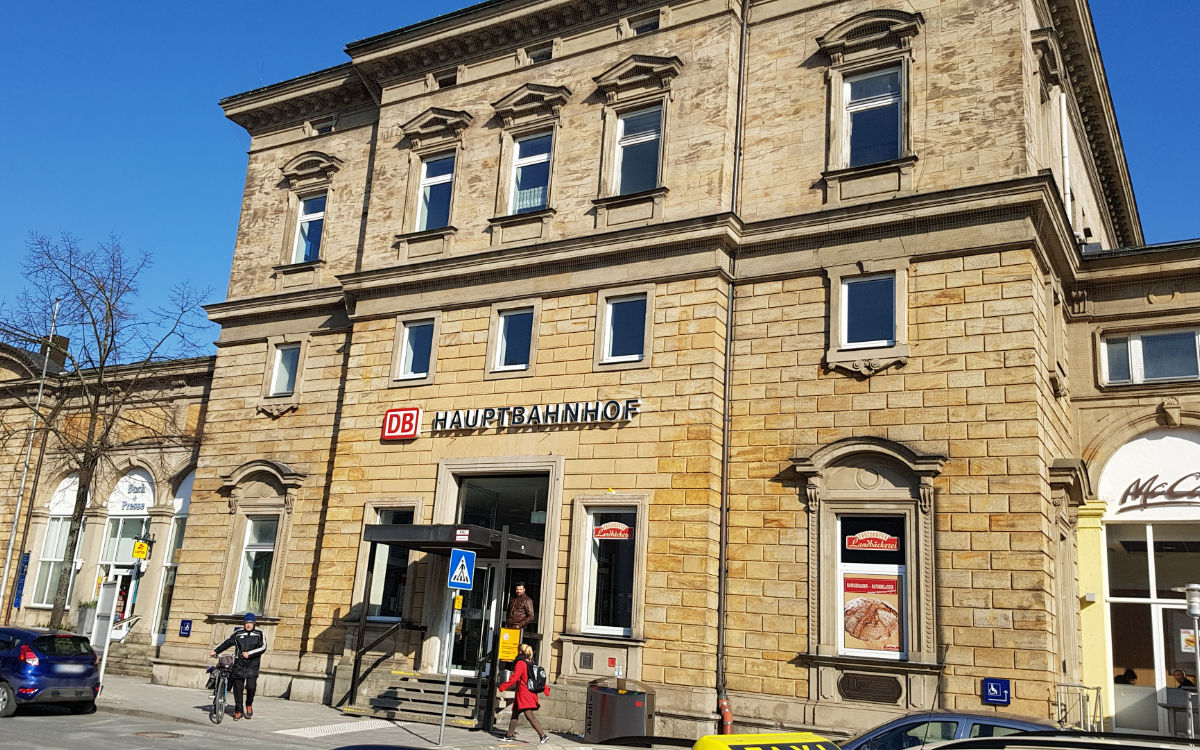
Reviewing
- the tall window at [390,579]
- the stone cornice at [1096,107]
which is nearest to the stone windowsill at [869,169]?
the stone cornice at [1096,107]

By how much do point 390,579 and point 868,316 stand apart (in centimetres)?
1143

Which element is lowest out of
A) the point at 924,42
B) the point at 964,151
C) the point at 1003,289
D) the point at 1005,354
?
→ the point at 1005,354

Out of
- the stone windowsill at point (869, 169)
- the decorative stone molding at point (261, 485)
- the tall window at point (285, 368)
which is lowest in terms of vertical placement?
the decorative stone molding at point (261, 485)

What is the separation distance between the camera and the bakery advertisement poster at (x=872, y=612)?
55.1ft

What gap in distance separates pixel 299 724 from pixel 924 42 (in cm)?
1711

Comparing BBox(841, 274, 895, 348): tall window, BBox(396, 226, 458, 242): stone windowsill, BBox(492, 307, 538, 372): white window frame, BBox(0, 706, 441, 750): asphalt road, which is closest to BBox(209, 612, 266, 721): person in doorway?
BBox(0, 706, 441, 750): asphalt road

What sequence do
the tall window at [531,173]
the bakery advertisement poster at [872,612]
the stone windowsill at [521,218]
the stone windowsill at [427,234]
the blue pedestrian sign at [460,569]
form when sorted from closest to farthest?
1. the blue pedestrian sign at [460,569]
2. the bakery advertisement poster at [872,612]
3. the stone windowsill at [521,218]
4. the tall window at [531,173]
5. the stone windowsill at [427,234]

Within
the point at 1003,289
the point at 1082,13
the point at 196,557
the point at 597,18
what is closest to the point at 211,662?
the point at 196,557

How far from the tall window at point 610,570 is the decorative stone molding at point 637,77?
9070 millimetres

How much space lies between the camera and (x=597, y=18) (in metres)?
22.6

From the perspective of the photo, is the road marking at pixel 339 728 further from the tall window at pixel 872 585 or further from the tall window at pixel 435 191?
the tall window at pixel 435 191

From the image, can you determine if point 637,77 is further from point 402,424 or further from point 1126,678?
point 1126,678

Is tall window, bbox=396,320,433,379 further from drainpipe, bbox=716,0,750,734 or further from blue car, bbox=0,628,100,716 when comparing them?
blue car, bbox=0,628,100,716

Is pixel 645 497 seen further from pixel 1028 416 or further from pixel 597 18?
pixel 597 18
